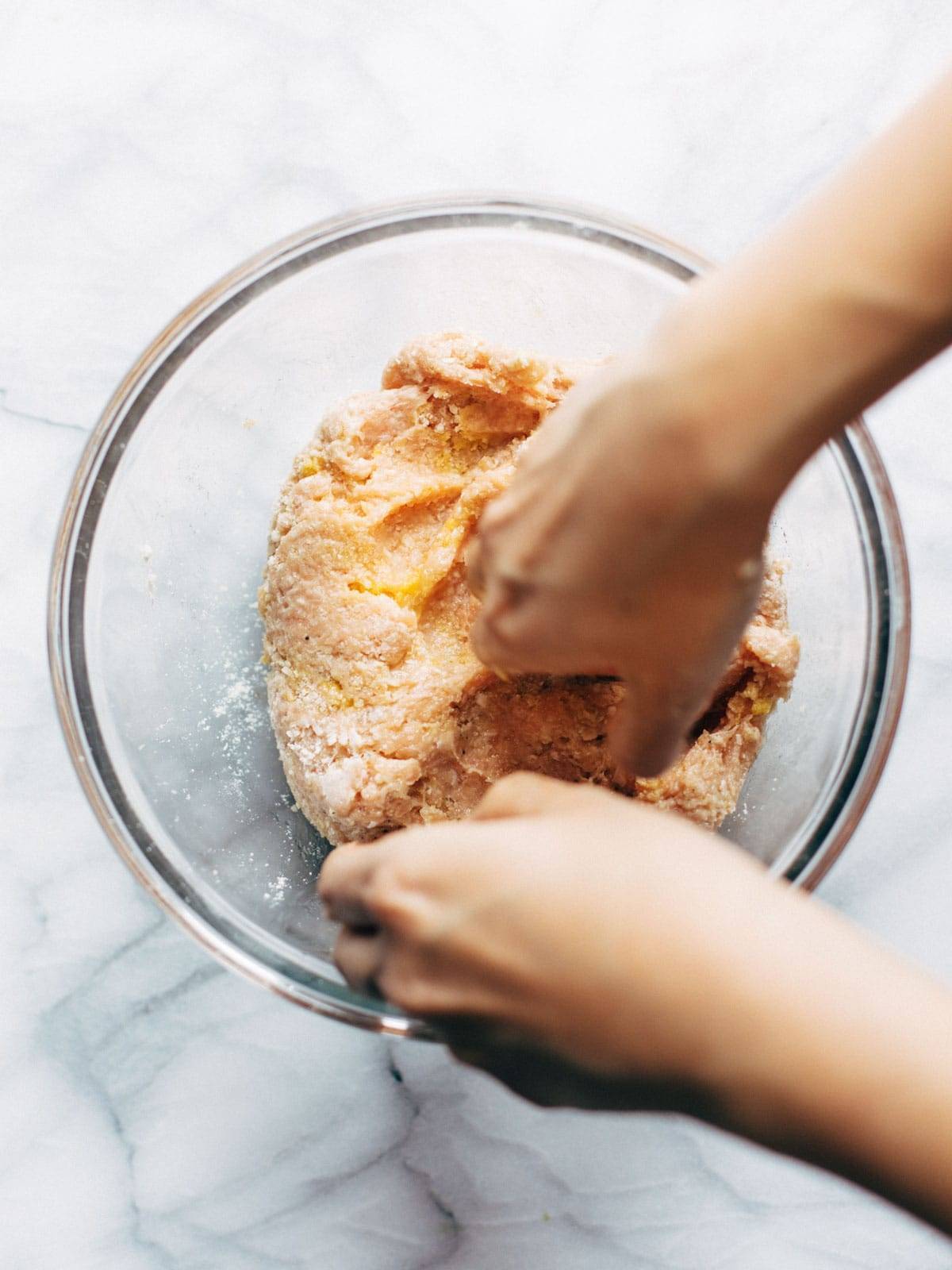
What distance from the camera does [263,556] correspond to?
1.26 metres

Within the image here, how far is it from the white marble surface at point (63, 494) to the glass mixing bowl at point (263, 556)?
179 millimetres

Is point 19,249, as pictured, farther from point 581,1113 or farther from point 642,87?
point 581,1113

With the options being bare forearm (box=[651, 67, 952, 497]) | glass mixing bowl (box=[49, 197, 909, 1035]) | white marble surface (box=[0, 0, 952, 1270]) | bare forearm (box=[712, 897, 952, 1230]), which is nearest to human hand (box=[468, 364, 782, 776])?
bare forearm (box=[651, 67, 952, 497])

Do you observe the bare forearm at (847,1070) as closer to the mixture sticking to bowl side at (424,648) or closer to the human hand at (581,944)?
the human hand at (581,944)

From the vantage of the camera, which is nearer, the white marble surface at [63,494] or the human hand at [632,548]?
the human hand at [632,548]

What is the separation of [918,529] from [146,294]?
970 mm

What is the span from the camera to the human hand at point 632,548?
0.67 meters

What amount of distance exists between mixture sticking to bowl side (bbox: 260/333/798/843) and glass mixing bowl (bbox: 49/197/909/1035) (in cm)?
8

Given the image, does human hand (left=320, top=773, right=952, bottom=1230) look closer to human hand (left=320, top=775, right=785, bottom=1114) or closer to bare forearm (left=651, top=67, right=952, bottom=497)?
human hand (left=320, top=775, right=785, bottom=1114)

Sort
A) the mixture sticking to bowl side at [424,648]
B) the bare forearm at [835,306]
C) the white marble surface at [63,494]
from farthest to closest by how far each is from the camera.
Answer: the white marble surface at [63,494] < the mixture sticking to bowl side at [424,648] < the bare forearm at [835,306]

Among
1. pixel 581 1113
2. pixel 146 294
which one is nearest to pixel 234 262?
pixel 146 294

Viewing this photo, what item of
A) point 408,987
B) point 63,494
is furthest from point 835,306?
point 63,494

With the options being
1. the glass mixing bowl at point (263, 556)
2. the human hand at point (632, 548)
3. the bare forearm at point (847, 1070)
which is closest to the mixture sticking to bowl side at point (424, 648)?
the glass mixing bowl at point (263, 556)

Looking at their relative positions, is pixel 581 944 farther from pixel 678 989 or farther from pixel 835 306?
pixel 835 306
